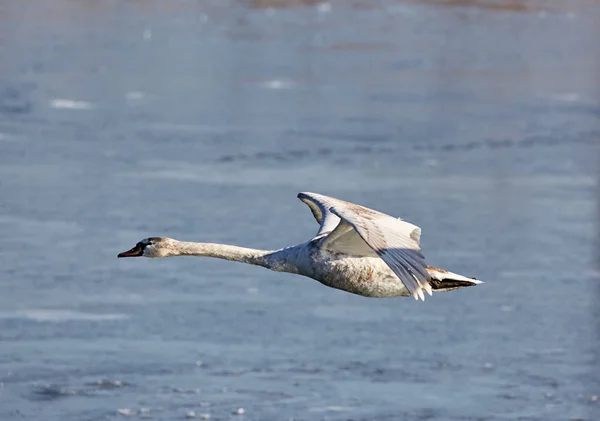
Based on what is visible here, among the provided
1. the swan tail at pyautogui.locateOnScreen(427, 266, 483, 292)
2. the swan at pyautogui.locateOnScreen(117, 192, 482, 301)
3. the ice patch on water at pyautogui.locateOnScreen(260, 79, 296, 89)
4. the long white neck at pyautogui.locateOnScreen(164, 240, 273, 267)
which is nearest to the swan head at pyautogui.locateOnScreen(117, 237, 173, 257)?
the long white neck at pyautogui.locateOnScreen(164, 240, 273, 267)

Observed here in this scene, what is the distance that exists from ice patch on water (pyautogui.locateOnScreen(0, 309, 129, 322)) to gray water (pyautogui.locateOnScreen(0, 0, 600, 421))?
0.08ft

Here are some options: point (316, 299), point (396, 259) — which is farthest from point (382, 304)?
point (396, 259)

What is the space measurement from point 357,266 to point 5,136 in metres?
9.10

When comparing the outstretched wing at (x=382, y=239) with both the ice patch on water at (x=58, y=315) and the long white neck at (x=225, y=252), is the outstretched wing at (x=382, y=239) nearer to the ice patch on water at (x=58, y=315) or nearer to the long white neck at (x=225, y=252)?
the long white neck at (x=225, y=252)

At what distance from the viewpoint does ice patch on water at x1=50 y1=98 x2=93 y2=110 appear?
1583cm

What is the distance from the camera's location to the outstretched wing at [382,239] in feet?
17.3

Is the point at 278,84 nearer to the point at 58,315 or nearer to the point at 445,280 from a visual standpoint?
the point at 58,315

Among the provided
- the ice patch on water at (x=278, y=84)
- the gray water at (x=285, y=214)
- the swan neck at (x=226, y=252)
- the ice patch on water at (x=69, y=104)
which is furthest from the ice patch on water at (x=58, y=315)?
the ice patch on water at (x=278, y=84)

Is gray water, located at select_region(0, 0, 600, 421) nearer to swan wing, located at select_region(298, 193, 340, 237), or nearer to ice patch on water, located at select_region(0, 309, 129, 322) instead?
ice patch on water, located at select_region(0, 309, 129, 322)

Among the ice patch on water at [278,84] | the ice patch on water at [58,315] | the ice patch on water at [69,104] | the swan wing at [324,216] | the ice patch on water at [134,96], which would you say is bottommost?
the ice patch on water at [58,315]

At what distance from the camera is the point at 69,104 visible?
16.0 meters

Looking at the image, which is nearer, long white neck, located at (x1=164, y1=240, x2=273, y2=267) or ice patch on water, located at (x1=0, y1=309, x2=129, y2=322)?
long white neck, located at (x1=164, y1=240, x2=273, y2=267)

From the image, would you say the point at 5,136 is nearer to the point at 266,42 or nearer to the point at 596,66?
the point at 266,42

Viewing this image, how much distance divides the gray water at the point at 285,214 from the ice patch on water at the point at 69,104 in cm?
5
